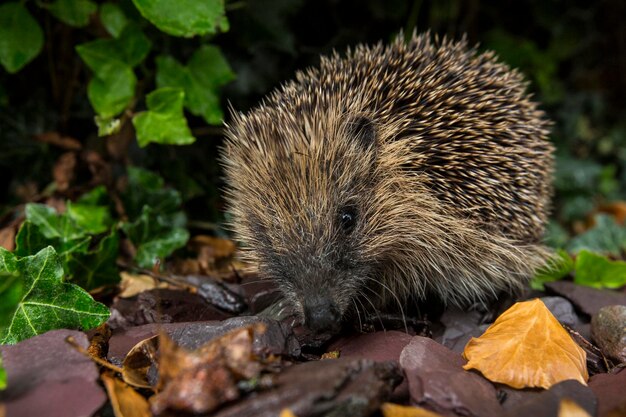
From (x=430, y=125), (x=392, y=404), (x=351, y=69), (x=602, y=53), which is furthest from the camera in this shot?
(x=602, y=53)

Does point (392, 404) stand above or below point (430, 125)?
below

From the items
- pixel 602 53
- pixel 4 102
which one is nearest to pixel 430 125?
pixel 4 102

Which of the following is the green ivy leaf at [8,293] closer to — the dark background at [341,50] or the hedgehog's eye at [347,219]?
the hedgehog's eye at [347,219]

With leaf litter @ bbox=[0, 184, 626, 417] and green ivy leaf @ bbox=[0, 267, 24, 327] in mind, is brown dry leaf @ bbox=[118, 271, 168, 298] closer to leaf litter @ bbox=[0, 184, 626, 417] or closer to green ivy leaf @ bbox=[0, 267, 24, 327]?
leaf litter @ bbox=[0, 184, 626, 417]

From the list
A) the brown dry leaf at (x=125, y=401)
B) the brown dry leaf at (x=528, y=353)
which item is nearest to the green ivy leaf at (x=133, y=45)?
the brown dry leaf at (x=125, y=401)

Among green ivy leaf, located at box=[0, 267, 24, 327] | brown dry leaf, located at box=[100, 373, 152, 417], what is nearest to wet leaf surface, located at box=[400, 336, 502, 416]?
brown dry leaf, located at box=[100, 373, 152, 417]

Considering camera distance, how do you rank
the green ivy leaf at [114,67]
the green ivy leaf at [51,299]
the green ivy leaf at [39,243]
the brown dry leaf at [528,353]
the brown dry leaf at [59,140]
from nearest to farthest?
the brown dry leaf at [528,353] → the green ivy leaf at [51,299] → the green ivy leaf at [39,243] → the green ivy leaf at [114,67] → the brown dry leaf at [59,140]

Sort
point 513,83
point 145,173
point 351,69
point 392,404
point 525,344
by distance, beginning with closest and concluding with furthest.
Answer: point 392,404 → point 525,344 → point 351,69 → point 513,83 → point 145,173

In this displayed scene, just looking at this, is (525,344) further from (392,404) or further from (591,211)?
(591,211)
